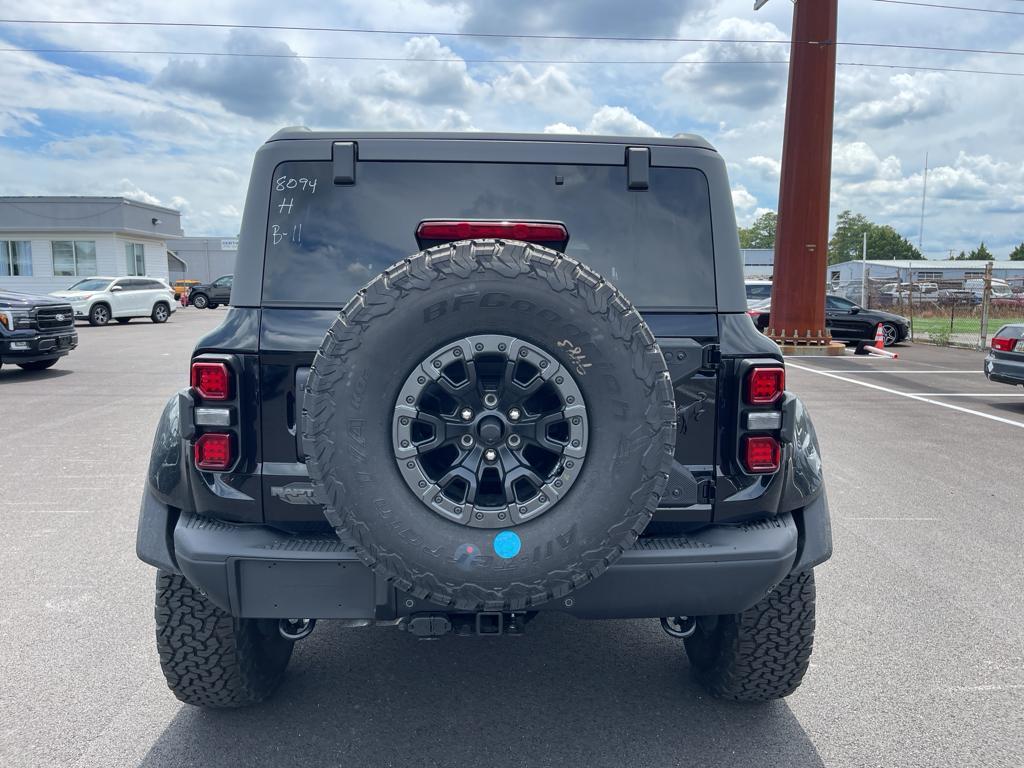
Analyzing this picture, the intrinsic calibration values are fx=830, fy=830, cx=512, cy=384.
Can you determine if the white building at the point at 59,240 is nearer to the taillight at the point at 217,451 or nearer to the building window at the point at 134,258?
the building window at the point at 134,258

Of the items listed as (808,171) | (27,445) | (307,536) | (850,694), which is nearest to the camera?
(307,536)

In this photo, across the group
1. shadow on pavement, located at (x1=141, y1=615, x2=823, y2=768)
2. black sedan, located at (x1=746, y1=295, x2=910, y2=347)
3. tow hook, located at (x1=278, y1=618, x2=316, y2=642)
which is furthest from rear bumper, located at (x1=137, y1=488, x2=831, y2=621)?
black sedan, located at (x1=746, y1=295, x2=910, y2=347)

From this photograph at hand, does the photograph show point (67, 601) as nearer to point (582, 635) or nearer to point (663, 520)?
point (582, 635)

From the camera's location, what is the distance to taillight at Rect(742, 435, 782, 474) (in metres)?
2.70

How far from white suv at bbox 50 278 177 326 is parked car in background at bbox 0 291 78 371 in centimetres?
1413

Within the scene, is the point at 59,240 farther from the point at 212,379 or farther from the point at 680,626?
the point at 680,626

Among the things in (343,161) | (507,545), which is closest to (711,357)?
(507,545)

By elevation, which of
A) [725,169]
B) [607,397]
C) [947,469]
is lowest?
[947,469]

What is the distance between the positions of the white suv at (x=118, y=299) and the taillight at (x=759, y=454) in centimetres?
2790

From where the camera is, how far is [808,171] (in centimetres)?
2000

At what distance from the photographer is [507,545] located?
2.29 metres

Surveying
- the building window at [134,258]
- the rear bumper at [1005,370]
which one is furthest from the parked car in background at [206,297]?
the rear bumper at [1005,370]

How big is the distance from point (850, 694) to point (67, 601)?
3.66 metres

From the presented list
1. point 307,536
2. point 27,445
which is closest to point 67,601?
point 307,536
